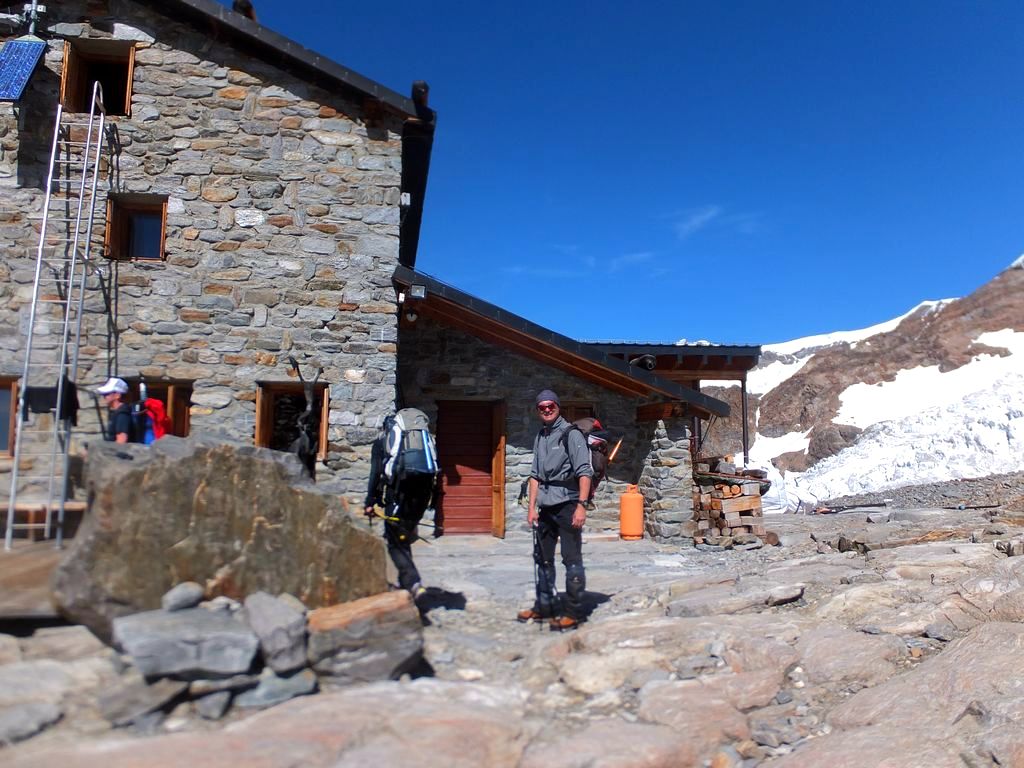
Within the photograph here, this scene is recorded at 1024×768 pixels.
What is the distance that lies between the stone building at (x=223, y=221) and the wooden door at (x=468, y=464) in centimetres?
252

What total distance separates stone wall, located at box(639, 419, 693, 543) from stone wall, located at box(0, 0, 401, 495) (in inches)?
165

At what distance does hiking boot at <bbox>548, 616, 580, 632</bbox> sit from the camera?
5.38 meters

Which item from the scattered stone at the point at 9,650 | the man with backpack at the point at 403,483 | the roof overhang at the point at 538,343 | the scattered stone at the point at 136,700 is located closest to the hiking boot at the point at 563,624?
the man with backpack at the point at 403,483

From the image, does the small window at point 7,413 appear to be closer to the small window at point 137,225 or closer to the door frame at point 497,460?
the small window at point 137,225

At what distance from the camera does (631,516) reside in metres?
10.8

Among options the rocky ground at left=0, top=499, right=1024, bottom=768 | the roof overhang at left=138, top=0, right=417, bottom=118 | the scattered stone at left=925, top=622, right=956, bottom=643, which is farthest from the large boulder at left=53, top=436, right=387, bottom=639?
the roof overhang at left=138, top=0, right=417, bottom=118

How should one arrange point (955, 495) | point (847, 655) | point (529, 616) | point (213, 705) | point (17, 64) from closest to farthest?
point (213, 705)
point (847, 655)
point (529, 616)
point (17, 64)
point (955, 495)

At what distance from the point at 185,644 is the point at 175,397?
17.6 feet

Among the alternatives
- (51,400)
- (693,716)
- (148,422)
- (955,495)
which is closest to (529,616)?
(693,716)

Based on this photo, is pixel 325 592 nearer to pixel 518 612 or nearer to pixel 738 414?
pixel 518 612

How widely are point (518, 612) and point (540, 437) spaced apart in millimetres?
1479

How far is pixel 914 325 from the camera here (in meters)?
39.3

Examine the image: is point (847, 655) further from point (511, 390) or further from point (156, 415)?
point (511, 390)

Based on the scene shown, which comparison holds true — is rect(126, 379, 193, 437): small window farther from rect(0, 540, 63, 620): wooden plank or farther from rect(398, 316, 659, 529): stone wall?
rect(0, 540, 63, 620): wooden plank
